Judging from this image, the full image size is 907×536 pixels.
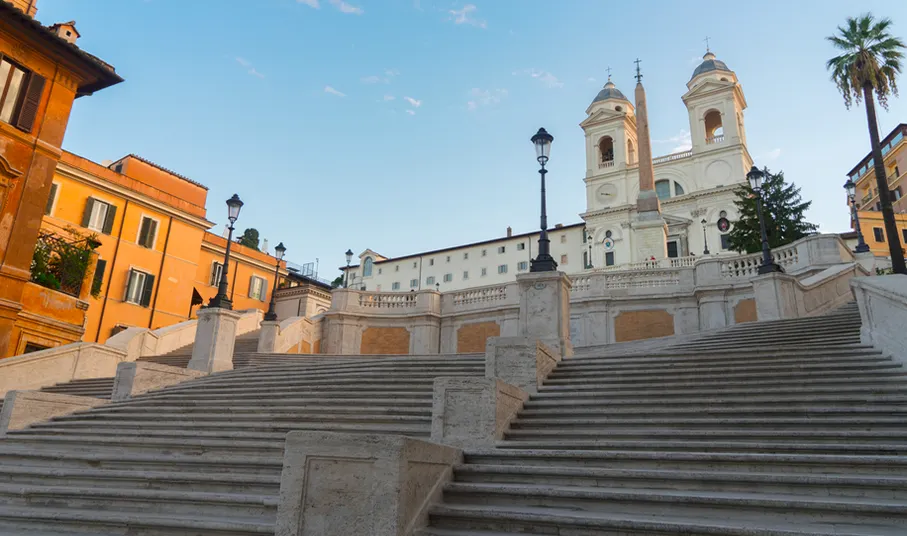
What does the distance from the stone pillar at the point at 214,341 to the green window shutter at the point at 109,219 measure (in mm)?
18742

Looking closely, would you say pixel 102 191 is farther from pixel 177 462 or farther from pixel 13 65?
pixel 177 462

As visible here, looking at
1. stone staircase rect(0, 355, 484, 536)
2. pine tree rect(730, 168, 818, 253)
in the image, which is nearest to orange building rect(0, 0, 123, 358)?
stone staircase rect(0, 355, 484, 536)

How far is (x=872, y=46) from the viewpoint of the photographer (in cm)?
2250

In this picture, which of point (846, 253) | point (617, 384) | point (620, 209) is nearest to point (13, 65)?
point (617, 384)

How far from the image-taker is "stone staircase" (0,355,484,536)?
20.9ft

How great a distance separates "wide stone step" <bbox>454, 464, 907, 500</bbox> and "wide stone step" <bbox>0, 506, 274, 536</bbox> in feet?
7.34

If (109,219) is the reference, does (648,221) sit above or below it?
above

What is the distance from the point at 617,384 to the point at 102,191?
1213 inches

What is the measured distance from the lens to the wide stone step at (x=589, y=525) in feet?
15.4

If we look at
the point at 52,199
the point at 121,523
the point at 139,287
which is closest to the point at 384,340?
the point at 139,287

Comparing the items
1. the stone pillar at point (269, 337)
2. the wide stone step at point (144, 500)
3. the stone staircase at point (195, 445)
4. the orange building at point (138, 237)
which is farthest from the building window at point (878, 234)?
A: the wide stone step at point (144, 500)

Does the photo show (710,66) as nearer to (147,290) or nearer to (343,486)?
(147,290)

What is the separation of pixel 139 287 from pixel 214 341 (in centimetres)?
1970

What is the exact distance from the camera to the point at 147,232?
110 feet
